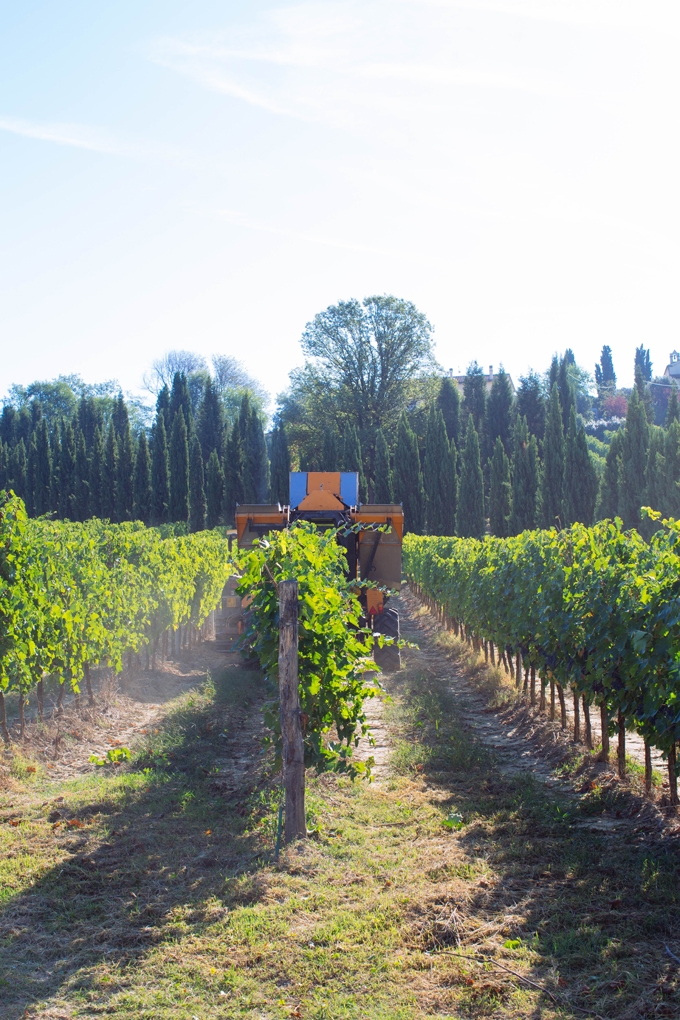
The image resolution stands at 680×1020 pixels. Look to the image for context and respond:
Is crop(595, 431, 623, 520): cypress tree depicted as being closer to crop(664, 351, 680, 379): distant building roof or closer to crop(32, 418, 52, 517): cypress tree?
crop(32, 418, 52, 517): cypress tree

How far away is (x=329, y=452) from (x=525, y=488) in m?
12.7

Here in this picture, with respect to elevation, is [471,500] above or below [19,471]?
below

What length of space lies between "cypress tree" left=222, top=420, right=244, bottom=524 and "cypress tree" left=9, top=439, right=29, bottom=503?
1436 cm

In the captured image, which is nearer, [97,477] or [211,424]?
[97,477]

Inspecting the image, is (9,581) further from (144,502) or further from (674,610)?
(144,502)

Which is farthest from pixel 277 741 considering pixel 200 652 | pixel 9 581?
pixel 200 652

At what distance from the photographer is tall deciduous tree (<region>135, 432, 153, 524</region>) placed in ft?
171

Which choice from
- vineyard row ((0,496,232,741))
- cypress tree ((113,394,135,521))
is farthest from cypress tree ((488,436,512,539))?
vineyard row ((0,496,232,741))

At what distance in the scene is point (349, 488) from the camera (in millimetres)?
15383

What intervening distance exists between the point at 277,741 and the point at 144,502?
4794cm

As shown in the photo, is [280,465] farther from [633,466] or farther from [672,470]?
[672,470]

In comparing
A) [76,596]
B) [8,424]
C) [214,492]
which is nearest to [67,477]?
[214,492]

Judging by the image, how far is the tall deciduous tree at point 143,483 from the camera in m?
52.0

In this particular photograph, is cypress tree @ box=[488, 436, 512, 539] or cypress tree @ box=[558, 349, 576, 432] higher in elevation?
cypress tree @ box=[558, 349, 576, 432]
